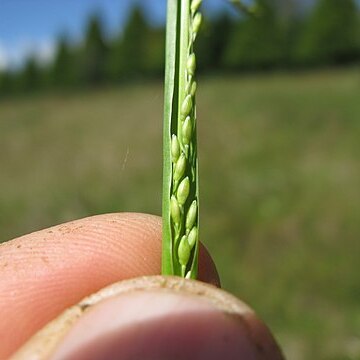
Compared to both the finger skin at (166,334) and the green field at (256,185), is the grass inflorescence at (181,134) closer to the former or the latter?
the finger skin at (166,334)

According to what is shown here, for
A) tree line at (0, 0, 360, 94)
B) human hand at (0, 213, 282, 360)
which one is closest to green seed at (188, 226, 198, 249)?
human hand at (0, 213, 282, 360)

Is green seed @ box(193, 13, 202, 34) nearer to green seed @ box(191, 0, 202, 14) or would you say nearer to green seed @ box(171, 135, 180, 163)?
green seed @ box(191, 0, 202, 14)

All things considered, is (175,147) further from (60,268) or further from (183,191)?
(60,268)

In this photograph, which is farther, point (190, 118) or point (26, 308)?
point (26, 308)

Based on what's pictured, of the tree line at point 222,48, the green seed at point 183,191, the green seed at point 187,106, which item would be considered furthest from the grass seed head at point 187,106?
the tree line at point 222,48

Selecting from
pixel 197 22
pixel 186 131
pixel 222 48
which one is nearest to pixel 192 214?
pixel 186 131

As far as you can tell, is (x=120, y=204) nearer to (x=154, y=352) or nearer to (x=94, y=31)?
(x=154, y=352)

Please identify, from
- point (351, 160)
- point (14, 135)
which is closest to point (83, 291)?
point (351, 160)
